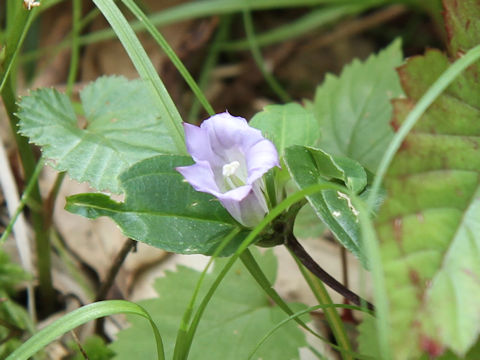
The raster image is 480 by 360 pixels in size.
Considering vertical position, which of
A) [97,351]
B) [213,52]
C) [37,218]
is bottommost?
[97,351]

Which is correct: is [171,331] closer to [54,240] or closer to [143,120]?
[143,120]

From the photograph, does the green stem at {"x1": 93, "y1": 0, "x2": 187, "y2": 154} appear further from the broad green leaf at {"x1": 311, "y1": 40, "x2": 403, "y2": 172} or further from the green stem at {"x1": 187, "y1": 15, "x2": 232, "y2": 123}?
the green stem at {"x1": 187, "y1": 15, "x2": 232, "y2": 123}

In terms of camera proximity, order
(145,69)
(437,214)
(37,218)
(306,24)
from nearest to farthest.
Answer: (437,214)
(145,69)
(37,218)
(306,24)

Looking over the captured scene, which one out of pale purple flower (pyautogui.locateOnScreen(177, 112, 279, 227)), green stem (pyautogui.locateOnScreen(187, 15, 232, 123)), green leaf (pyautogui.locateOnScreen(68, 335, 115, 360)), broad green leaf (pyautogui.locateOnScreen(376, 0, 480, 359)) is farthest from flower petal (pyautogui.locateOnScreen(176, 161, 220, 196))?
green stem (pyautogui.locateOnScreen(187, 15, 232, 123))

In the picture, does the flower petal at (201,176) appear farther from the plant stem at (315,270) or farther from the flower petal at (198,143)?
the plant stem at (315,270)

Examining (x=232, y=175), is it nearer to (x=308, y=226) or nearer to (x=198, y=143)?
(x=198, y=143)

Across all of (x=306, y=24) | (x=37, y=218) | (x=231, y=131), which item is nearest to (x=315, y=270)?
(x=231, y=131)

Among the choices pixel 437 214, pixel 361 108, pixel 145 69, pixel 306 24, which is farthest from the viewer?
pixel 306 24
